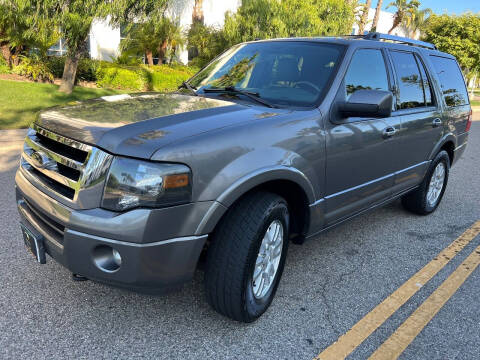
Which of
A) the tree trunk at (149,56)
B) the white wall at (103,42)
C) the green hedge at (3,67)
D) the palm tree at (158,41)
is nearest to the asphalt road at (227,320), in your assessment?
the green hedge at (3,67)

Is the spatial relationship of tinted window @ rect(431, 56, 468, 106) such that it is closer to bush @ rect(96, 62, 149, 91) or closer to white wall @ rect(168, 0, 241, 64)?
bush @ rect(96, 62, 149, 91)

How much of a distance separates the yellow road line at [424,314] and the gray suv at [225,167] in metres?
0.81

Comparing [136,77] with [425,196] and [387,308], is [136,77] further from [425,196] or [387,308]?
[387,308]

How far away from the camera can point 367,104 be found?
302 cm

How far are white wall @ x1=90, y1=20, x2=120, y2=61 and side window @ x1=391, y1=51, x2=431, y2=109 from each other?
16227 mm

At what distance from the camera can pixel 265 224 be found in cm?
262

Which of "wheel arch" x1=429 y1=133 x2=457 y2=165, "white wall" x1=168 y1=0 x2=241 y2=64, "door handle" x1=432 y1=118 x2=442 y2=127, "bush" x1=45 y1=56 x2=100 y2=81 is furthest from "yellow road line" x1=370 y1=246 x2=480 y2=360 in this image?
"white wall" x1=168 y1=0 x2=241 y2=64

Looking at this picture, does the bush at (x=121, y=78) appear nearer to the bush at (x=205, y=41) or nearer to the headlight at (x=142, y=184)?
the bush at (x=205, y=41)

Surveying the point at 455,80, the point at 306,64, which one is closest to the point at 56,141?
the point at 306,64

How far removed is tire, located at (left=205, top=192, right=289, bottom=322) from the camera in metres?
2.50

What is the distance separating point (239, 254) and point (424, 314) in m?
1.51

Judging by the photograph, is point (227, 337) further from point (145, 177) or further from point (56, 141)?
point (56, 141)

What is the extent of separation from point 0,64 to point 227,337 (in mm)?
15898

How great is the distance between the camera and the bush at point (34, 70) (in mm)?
15070
